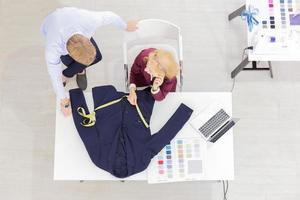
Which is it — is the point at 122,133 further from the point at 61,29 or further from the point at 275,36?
the point at 275,36

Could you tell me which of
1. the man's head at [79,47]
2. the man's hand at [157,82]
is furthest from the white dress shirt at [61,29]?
the man's hand at [157,82]

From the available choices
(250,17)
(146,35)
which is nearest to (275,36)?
(250,17)

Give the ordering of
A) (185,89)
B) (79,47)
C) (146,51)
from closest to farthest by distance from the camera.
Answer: (79,47), (146,51), (185,89)

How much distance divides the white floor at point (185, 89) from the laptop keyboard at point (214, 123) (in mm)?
850

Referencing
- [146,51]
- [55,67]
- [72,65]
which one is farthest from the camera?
[72,65]

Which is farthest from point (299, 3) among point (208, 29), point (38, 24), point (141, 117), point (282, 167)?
point (38, 24)

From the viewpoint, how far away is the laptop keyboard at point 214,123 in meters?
2.72

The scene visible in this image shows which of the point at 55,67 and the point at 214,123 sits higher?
the point at 55,67

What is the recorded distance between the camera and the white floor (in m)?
3.44

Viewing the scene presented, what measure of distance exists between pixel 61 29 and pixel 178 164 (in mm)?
1186

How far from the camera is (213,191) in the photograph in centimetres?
345

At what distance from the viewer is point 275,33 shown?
3.07 metres

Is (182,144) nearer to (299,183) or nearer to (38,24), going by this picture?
(299,183)

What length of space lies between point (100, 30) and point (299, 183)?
227 cm
